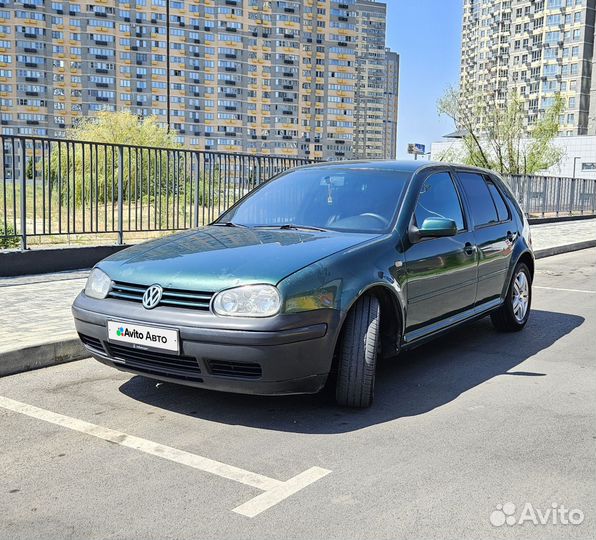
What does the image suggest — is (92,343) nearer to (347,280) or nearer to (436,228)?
(347,280)

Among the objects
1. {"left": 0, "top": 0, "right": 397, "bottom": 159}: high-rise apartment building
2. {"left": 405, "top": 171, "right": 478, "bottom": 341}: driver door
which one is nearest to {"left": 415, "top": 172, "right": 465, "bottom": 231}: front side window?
{"left": 405, "top": 171, "right": 478, "bottom": 341}: driver door

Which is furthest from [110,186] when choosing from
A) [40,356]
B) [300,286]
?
[300,286]

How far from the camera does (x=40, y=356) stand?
17.7 ft

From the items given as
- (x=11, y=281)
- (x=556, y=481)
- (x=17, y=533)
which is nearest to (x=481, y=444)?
(x=556, y=481)

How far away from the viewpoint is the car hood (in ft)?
13.2

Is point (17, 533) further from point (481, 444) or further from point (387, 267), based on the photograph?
point (387, 267)

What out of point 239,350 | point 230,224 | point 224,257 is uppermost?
point 230,224

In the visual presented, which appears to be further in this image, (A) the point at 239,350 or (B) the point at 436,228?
(B) the point at 436,228

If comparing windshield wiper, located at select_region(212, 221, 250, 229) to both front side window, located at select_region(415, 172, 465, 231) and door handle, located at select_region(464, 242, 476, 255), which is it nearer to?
front side window, located at select_region(415, 172, 465, 231)

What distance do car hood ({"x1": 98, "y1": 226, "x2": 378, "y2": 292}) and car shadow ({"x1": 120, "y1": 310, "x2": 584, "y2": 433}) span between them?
0.86 metres

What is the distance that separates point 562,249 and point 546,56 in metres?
119

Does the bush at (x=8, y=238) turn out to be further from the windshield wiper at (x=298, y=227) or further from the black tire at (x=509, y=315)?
the black tire at (x=509, y=315)

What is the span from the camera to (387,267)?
4574 millimetres

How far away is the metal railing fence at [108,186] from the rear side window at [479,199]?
17.9 feet
